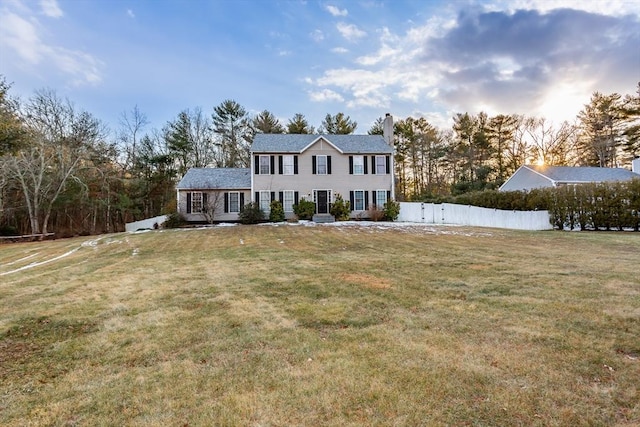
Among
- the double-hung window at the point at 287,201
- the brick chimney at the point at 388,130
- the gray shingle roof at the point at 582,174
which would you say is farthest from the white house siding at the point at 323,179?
the gray shingle roof at the point at 582,174

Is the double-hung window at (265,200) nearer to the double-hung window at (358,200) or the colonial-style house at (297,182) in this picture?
the colonial-style house at (297,182)

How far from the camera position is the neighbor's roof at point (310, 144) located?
75.2ft

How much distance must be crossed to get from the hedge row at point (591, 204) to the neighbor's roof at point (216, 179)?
1729 cm

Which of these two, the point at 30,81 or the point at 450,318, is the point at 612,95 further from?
the point at 30,81

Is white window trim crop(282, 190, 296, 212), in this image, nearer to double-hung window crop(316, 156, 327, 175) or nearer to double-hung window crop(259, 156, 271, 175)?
double-hung window crop(259, 156, 271, 175)

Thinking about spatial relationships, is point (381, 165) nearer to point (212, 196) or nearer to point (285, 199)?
point (285, 199)

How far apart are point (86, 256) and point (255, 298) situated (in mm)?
8624

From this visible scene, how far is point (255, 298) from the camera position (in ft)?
17.4

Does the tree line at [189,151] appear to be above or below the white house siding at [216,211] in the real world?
above

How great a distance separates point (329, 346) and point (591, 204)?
1766cm

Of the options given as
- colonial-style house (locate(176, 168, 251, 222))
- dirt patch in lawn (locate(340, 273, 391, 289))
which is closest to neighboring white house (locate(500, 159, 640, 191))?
colonial-style house (locate(176, 168, 251, 222))

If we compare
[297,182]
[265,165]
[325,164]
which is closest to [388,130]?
[325,164]

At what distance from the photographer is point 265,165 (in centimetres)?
2273

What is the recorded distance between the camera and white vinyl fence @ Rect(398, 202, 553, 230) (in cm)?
1717
